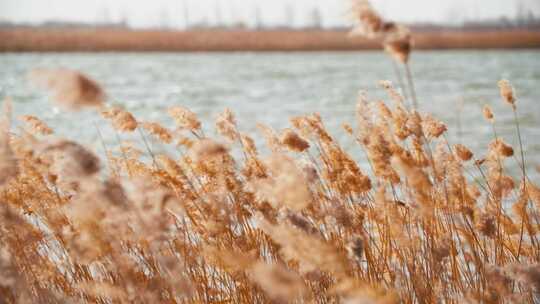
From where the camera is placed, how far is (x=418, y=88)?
816 inches

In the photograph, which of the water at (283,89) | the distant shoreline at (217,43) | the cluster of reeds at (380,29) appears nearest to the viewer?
the cluster of reeds at (380,29)

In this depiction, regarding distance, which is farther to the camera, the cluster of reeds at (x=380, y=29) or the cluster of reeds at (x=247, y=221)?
the cluster of reeds at (x=247, y=221)

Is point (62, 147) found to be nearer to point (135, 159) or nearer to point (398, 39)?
point (398, 39)

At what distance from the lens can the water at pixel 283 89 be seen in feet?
45.2

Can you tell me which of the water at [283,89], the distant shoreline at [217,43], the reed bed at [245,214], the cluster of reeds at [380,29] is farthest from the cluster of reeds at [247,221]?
the distant shoreline at [217,43]

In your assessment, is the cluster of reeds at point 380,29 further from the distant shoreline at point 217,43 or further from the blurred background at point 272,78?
the distant shoreline at point 217,43

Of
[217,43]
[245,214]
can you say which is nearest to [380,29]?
[245,214]

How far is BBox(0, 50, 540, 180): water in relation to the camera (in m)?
13.8

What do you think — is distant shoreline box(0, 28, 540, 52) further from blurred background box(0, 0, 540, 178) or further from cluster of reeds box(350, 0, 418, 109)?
cluster of reeds box(350, 0, 418, 109)

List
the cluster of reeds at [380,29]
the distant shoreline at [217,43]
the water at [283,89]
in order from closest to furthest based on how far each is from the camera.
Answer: the cluster of reeds at [380,29] < the water at [283,89] < the distant shoreline at [217,43]

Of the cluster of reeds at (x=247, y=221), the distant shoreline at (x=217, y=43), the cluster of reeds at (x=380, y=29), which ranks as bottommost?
the distant shoreline at (x=217, y=43)

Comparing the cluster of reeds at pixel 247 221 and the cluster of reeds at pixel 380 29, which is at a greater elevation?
the cluster of reeds at pixel 380 29

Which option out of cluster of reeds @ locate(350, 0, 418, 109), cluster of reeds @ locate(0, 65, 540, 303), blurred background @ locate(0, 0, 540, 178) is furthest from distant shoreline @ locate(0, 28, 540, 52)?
cluster of reeds @ locate(350, 0, 418, 109)

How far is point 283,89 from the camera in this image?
2134cm
